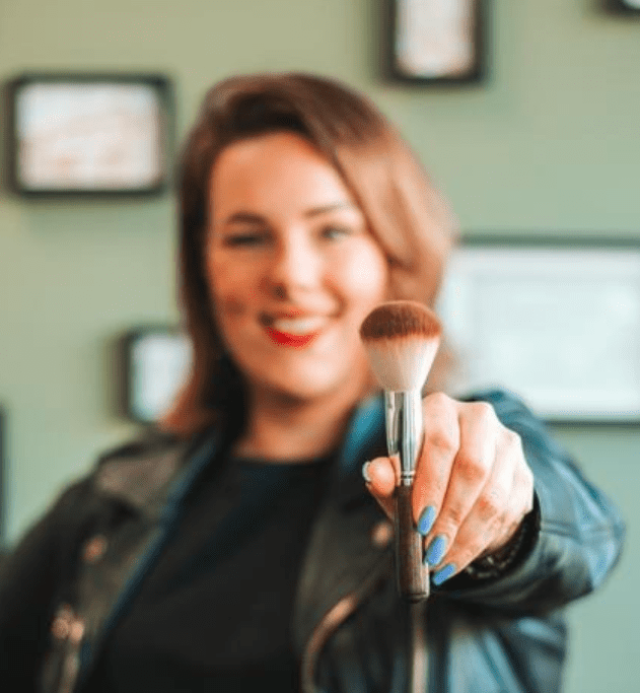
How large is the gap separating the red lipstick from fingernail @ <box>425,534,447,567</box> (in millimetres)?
537

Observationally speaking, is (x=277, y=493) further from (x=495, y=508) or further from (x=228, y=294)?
(x=495, y=508)

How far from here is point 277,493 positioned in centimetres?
117

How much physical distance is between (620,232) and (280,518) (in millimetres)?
790

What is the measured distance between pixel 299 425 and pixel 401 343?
657mm

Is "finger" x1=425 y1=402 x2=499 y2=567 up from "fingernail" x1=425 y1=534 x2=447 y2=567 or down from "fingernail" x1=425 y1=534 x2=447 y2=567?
up

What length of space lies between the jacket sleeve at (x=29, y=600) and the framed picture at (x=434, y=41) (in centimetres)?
77

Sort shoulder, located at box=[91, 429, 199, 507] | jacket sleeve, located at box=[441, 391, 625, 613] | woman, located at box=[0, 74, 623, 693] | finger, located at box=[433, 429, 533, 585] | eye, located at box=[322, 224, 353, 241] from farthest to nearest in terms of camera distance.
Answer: shoulder, located at box=[91, 429, 199, 507] < eye, located at box=[322, 224, 353, 241] < woman, located at box=[0, 74, 623, 693] < jacket sleeve, located at box=[441, 391, 625, 613] < finger, located at box=[433, 429, 533, 585]

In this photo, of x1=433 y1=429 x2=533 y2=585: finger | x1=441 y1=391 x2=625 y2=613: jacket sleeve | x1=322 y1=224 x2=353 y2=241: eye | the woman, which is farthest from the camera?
x1=322 y1=224 x2=353 y2=241: eye

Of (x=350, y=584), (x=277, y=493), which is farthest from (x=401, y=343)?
(x=277, y=493)

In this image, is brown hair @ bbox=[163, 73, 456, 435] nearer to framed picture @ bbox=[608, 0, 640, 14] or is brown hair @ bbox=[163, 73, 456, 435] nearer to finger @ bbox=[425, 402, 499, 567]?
finger @ bbox=[425, 402, 499, 567]

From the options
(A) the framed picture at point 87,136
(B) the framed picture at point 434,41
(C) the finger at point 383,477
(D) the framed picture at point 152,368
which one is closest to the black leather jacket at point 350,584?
(C) the finger at point 383,477

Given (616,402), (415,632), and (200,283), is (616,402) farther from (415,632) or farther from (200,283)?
(415,632)

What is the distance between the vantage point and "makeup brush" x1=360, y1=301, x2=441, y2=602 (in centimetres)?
50

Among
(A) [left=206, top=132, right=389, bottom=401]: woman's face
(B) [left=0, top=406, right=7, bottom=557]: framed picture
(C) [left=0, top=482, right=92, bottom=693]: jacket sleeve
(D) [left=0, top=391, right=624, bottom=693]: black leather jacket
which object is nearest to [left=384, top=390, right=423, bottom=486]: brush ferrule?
(D) [left=0, top=391, right=624, bottom=693]: black leather jacket
